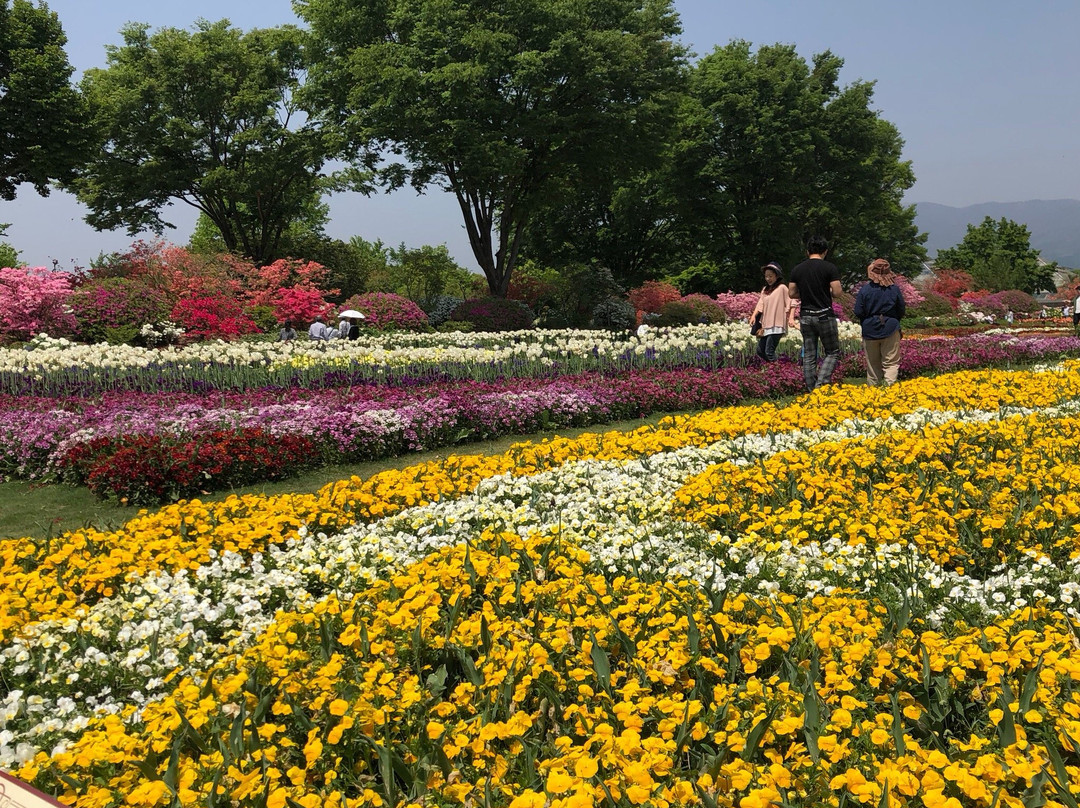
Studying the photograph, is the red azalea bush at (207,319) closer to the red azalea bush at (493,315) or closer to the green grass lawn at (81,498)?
the red azalea bush at (493,315)

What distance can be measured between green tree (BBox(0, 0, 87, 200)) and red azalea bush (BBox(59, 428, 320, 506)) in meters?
24.6

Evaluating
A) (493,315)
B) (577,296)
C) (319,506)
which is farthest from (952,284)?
(319,506)

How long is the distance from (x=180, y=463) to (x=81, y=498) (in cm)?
111

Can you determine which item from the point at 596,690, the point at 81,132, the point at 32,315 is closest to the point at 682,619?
the point at 596,690

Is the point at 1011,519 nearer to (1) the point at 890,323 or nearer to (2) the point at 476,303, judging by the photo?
(1) the point at 890,323

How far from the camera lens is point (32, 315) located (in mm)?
18406

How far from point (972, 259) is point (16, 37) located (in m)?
69.6

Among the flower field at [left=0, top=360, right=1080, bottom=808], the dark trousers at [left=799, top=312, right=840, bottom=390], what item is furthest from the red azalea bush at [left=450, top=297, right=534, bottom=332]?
the flower field at [left=0, top=360, right=1080, bottom=808]

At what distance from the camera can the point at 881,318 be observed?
1019cm

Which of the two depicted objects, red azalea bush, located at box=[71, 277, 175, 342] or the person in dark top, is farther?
red azalea bush, located at box=[71, 277, 175, 342]

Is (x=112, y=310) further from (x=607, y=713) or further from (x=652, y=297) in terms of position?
(x=652, y=297)

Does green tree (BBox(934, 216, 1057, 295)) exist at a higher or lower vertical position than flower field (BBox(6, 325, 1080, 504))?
higher

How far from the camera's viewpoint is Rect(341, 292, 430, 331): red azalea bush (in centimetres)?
2197

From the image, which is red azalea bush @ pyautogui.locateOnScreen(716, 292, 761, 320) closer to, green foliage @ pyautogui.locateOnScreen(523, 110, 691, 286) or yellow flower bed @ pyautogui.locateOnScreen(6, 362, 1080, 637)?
green foliage @ pyautogui.locateOnScreen(523, 110, 691, 286)
